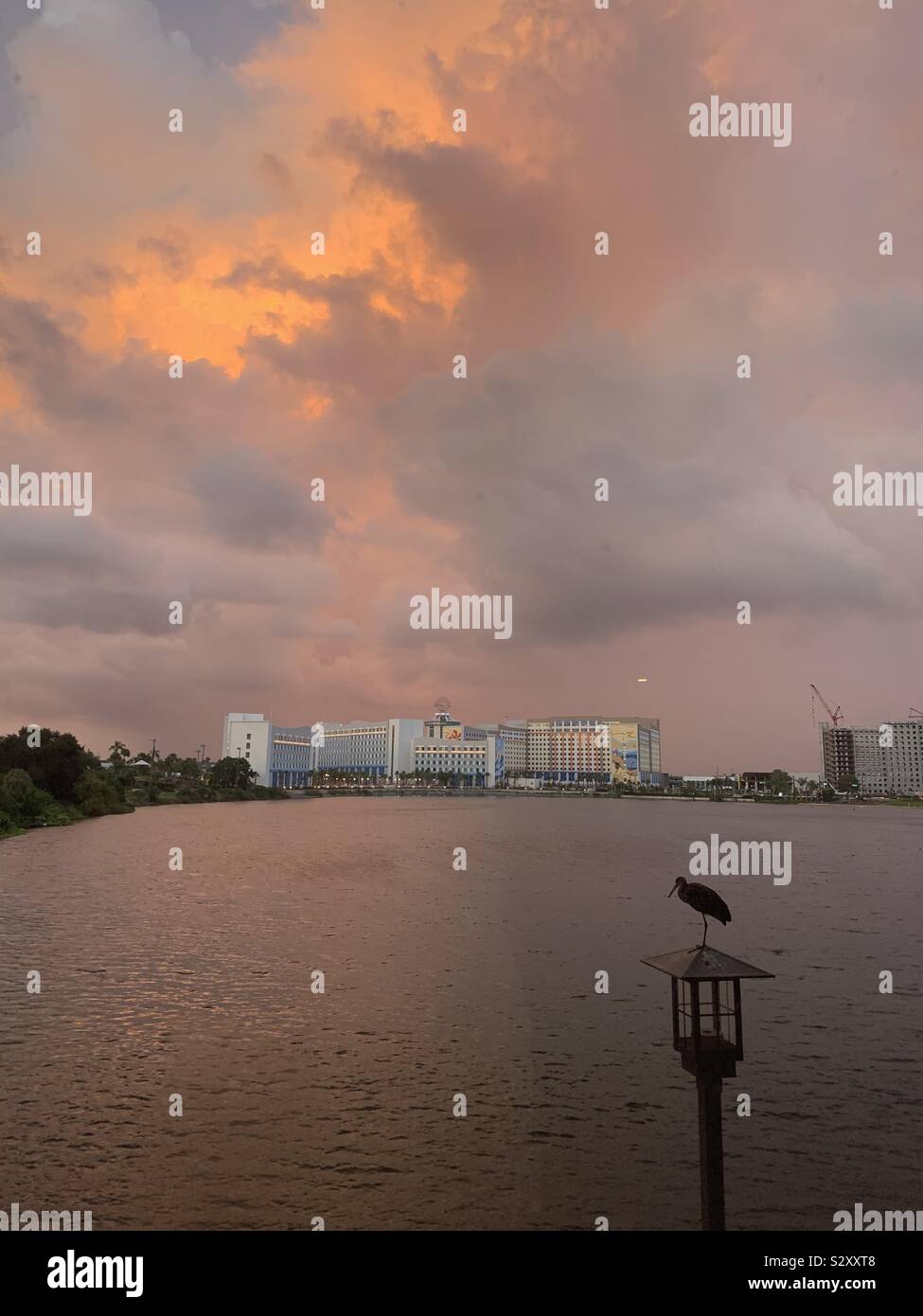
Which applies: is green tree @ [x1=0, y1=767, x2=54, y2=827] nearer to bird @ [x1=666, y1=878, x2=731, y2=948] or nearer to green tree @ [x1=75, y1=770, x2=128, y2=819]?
green tree @ [x1=75, y1=770, x2=128, y2=819]

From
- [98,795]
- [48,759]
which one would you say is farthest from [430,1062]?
[98,795]

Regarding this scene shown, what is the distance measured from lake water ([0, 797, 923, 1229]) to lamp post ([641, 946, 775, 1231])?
173 cm

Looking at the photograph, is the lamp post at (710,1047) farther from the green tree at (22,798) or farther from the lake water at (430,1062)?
the green tree at (22,798)

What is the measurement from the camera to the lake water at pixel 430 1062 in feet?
48.6

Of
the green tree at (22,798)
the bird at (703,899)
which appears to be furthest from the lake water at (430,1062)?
the green tree at (22,798)

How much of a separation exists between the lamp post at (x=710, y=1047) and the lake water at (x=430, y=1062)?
5.68 ft

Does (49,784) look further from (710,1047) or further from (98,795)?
(710,1047)

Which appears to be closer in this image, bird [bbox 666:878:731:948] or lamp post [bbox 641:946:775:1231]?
lamp post [bbox 641:946:775:1231]

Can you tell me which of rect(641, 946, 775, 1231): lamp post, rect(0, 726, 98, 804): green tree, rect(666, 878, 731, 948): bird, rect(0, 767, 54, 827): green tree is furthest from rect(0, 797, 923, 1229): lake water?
rect(0, 726, 98, 804): green tree

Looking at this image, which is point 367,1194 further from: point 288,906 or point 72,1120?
point 288,906

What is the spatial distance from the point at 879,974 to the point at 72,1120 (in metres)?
28.1

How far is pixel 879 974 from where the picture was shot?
31.3m

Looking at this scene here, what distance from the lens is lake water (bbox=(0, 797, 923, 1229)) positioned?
14.8 meters
